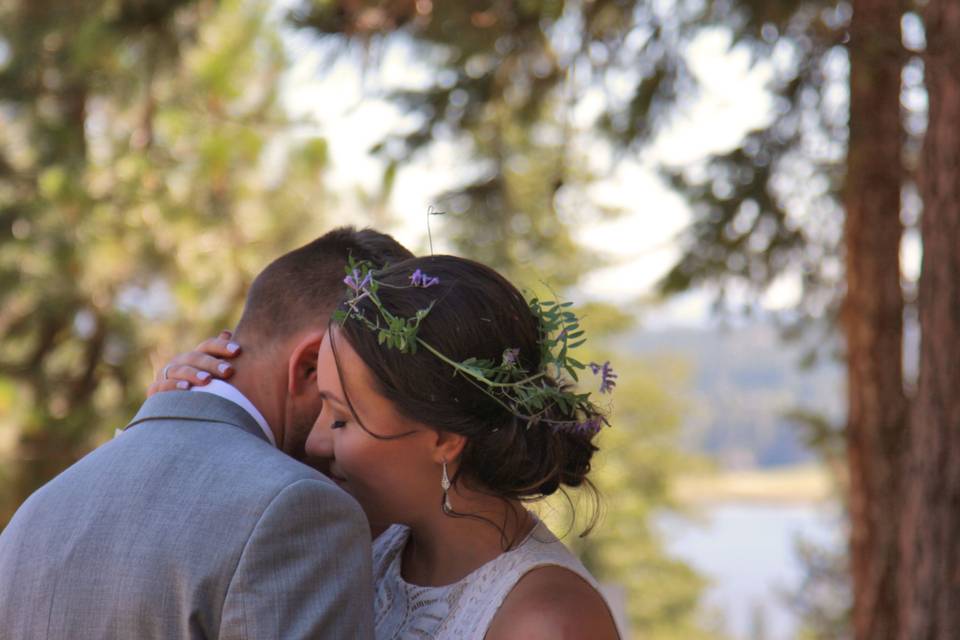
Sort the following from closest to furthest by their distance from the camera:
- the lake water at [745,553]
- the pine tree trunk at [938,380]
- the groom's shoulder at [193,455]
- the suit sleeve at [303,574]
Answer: the suit sleeve at [303,574] → the groom's shoulder at [193,455] → the pine tree trunk at [938,380] → the lake water at [745,553]

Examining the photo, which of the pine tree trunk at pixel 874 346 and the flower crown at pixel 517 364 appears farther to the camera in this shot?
the pine tree trunk at pixel 874 346

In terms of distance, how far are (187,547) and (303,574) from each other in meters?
0.19

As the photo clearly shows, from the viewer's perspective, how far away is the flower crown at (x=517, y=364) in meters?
2.15

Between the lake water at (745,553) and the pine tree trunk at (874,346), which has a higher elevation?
the pine tree trunk at (874,346)

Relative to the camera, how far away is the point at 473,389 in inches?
85.9

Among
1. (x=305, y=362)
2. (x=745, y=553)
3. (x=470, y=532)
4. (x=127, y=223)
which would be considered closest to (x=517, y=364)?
(x=470, y=532)

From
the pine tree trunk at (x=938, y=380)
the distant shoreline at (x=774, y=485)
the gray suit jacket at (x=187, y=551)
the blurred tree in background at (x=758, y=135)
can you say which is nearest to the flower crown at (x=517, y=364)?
the gray suit jacket at (x=187, y=551)

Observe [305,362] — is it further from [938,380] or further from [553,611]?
[938,380]

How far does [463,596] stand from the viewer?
2.27 metres

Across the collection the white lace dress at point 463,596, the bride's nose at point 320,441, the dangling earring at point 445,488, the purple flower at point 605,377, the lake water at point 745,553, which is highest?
the purple flower at point 605,377

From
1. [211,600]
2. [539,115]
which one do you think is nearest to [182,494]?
[211,600]

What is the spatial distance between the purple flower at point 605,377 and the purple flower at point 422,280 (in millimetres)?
341

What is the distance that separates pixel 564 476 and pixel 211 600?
2.56 feet

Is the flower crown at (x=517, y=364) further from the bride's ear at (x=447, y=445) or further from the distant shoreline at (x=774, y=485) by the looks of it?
the distant shoreline at (x=774, y=485)
